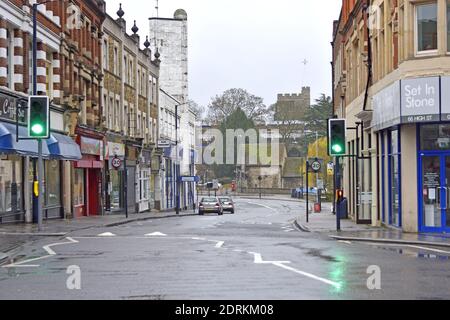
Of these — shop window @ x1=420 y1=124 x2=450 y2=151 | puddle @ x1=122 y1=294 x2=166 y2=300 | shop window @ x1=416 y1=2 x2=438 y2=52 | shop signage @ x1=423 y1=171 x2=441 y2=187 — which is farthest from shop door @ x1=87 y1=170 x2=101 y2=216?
puddle @ x1=122 y1=294 x2=166 y2=300

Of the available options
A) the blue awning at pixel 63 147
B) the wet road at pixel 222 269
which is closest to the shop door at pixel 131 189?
the blue awning at pixel 63 147

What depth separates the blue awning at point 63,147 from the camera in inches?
1335

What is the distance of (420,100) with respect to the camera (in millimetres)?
24422

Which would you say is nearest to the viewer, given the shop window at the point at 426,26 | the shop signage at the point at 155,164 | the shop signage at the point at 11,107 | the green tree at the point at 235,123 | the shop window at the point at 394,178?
the shop window at the point at 426,26

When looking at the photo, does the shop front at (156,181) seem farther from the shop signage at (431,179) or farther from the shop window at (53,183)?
the shop signage at (431,179)

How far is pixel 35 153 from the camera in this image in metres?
30.1

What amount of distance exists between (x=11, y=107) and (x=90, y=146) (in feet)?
44.5

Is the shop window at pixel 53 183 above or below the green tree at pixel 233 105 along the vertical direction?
below

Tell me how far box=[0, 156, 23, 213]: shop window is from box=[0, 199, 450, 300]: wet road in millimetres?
7501

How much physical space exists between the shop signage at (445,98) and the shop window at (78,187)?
2237 cm

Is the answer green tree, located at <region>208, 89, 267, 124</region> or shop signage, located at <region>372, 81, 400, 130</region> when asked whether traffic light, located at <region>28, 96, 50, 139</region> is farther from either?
green tree, located at <region>208, 89, 267, 124</region>

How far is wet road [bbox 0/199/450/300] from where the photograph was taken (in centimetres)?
1192

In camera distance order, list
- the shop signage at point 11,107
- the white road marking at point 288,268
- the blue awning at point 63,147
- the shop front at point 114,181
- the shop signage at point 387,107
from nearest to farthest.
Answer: the white road marking at point 288,268 < the shop signage at point 387,107 < the shop signage at point 11,107 < the blue awning at point 63,147 < the shop front at point 114,181

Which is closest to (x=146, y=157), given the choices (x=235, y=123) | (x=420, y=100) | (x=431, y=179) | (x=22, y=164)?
(x=22, y=164)
